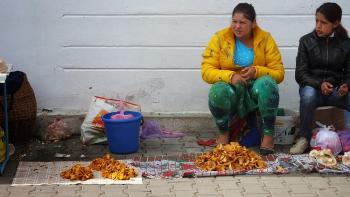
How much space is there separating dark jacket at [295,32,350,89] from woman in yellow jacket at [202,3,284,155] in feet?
0.77

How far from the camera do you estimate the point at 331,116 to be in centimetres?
630

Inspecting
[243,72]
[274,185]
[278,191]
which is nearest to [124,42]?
[243,72]

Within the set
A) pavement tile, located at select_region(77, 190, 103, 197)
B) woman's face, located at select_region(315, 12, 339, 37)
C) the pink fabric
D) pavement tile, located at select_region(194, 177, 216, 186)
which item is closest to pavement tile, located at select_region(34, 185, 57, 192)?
pavement tile, located at select_region(77, 190, 103, 197)

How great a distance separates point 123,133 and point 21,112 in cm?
113

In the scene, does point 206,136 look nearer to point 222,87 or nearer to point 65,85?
point 222,87

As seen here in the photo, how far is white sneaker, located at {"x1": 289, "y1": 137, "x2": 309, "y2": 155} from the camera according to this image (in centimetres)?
601

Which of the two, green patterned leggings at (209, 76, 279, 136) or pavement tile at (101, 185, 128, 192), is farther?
green patterned leggings at (209, 76, 279, 136)

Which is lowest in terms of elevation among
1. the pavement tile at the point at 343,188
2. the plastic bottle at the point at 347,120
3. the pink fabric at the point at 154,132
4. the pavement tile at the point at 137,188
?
the pavement tile at the point at 343,188

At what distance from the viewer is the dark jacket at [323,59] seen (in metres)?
6.04

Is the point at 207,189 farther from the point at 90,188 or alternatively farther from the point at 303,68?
the point at 303,68

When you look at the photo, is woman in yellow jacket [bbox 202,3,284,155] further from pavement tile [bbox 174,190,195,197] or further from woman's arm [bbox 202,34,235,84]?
pavement tile [bbox 174,190,195,197]

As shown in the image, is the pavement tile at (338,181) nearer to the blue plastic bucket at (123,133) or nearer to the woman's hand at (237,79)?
the woman's hand at (237,79)

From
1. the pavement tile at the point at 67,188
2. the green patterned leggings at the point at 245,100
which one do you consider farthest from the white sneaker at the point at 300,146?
the pavement tile at the point at 67,188

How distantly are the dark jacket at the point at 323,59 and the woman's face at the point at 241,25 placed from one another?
587 millimetres
